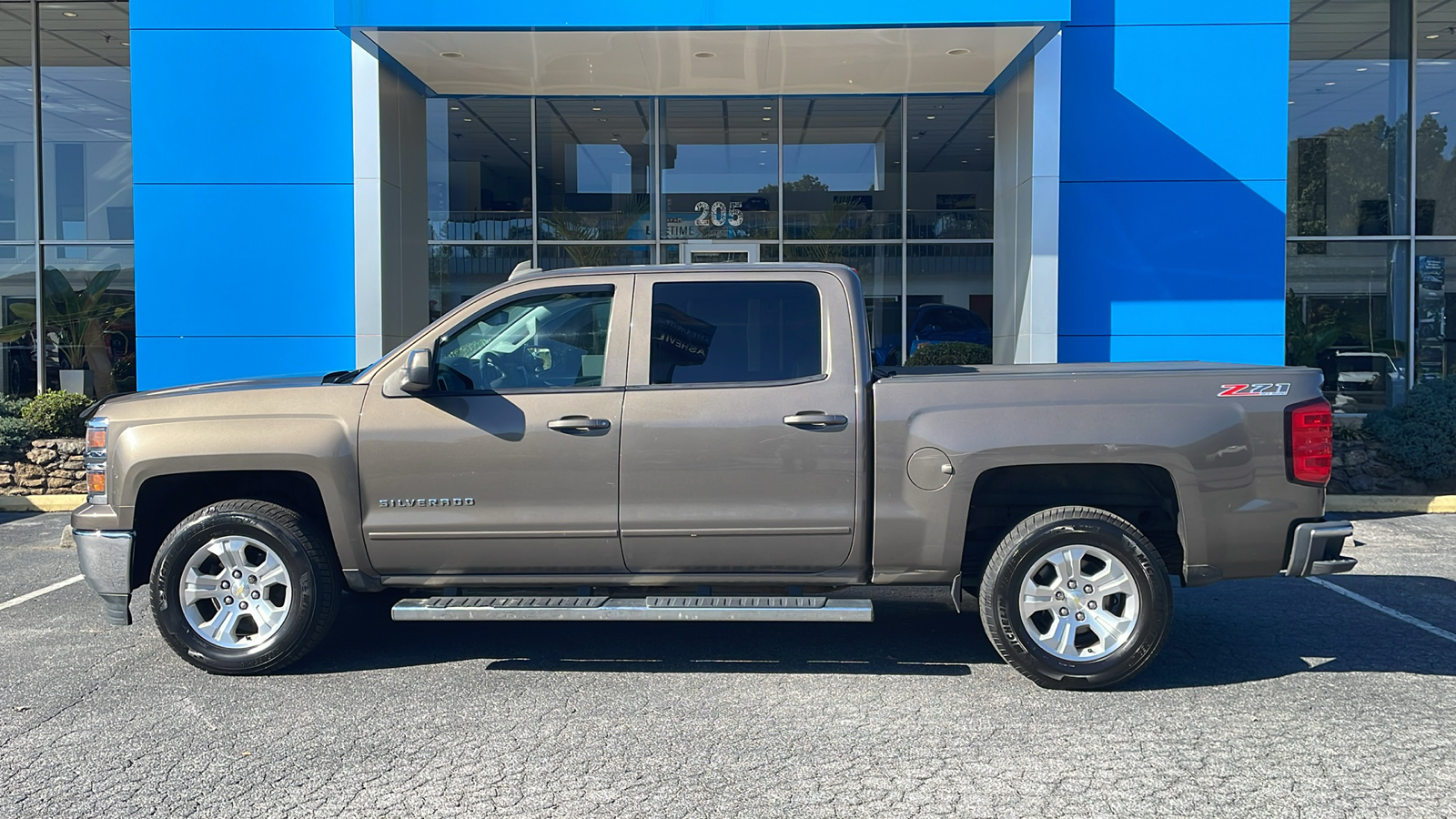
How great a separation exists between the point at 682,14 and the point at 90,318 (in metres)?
9.05

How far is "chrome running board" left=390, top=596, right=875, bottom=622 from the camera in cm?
525

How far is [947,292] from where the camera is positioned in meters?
15.0

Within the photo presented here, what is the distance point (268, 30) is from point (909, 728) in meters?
10.4

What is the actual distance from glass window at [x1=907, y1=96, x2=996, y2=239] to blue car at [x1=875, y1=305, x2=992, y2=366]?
101 centimetres

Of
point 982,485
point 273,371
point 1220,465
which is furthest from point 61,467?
point 1220,465

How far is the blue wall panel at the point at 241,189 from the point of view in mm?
11930

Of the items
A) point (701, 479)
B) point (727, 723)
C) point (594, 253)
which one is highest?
point (594, 253)

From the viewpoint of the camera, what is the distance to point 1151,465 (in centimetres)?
546

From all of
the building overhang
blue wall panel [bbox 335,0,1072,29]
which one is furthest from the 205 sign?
blue wall panel [bbox 335,0,1072,29]

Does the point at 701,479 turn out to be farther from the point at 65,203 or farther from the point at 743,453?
the point at 65,203

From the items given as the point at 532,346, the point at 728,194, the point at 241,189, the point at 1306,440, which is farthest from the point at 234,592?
the point at 728,194

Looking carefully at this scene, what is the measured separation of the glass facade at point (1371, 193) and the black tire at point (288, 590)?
12927 mm

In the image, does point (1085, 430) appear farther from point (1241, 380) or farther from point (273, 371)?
point (273, 371)

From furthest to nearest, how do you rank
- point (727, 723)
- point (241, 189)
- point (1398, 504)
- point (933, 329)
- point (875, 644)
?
point (933, 329) → point (241, 189) → point (1398, 504) → point (875, 644) → point (727, 723)
